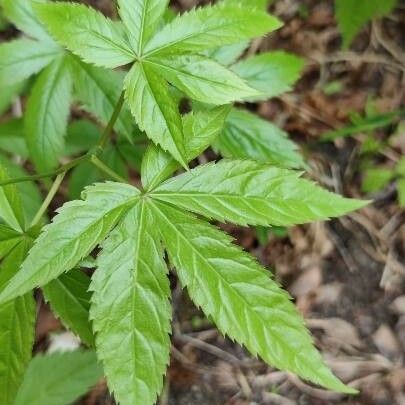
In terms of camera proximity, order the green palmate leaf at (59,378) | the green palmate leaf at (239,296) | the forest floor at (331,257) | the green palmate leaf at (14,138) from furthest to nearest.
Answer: the forest floor at (331,257) < the green palmate leaf at (14,138) < the green palmate leaf at (59,378) < the green palmate leaf at (239,296)

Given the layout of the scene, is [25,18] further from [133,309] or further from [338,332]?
[338,332]

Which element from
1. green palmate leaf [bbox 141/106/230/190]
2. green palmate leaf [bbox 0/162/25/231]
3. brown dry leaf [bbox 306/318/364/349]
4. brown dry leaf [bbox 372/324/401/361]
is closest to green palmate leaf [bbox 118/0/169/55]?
green palmate leaf [bbox 141/106/230/190]

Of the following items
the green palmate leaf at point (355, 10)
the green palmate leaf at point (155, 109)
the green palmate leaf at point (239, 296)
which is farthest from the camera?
the green palmate leaf at point (355, 10)

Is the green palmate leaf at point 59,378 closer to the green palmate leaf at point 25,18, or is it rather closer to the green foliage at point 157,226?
the green foliage at point 157,226

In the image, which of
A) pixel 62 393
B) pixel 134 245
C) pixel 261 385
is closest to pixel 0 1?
pixel 134 245


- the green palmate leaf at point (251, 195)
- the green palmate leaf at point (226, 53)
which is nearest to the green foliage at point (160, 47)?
the green palmate leaf at point (251, 195)

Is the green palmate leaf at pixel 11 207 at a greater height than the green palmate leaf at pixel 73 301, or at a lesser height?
greater

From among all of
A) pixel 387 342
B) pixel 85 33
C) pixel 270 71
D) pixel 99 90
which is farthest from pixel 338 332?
pixel 85 33

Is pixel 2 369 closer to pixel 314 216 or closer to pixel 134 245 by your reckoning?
pixel 134 245
